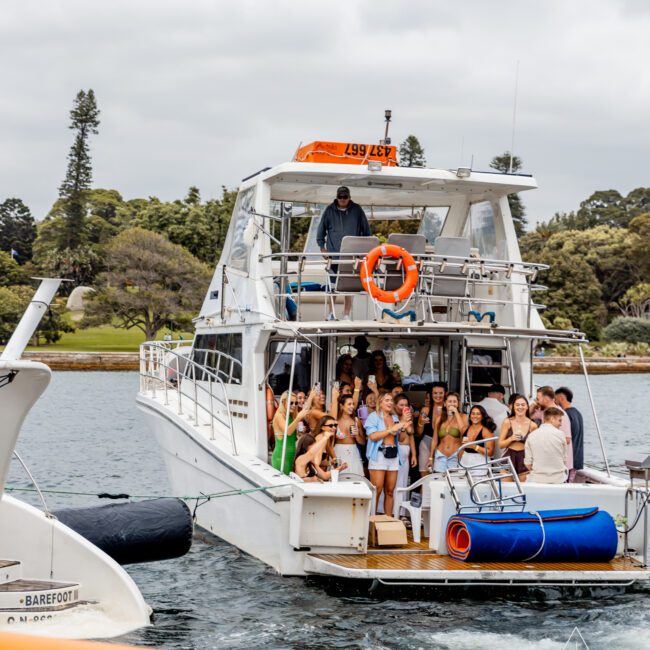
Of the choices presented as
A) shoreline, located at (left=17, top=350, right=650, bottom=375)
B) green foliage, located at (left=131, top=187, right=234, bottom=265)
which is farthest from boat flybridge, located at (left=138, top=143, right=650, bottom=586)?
green foliage, located at (left=131, top=187, right=234, bottom=265)

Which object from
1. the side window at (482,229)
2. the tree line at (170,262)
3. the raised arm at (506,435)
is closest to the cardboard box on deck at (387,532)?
the raised arm at (506,435)

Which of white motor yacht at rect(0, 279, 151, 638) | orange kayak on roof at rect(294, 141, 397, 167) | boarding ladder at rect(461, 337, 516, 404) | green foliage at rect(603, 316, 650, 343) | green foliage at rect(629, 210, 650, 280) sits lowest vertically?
white motor yacht at rect(0, 279, 151, 638)

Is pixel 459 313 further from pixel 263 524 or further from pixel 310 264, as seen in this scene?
pixel 263 524

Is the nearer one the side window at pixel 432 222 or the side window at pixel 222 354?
the side window at pixel 222 354

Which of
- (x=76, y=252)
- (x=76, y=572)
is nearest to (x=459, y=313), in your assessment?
(x=76, y=572)

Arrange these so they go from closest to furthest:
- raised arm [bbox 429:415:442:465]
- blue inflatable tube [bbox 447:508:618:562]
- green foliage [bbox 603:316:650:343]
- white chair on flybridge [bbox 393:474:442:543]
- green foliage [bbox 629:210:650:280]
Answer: blue inflatable tube [bbox 447:508:618:562]
white chair on flybridge [bbox 393:474:442:543]
raised arm [bbox 429:415:442:465]
green foliage [bbox 603:316:650:343]
green foliage [bbox 629:210:650:280]

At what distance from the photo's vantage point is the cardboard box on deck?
10680mm

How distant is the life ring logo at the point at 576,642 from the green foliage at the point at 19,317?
2113 inches

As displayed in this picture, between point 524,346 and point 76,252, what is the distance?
62.2 m

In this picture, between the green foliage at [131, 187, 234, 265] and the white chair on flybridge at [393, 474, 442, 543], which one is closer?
the white chair on flybridge at [393, 474, 442, 543]

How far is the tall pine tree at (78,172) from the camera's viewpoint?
71.8 meters

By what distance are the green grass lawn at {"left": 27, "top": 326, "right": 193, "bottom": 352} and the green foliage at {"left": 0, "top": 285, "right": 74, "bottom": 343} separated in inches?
30.3

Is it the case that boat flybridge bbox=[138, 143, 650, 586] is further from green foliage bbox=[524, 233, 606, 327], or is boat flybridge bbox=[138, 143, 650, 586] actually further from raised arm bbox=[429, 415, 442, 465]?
green foliage bbox=[524, 233, 606, 327]

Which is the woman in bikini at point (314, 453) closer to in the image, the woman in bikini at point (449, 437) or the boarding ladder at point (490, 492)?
the woman in bikini at point (449, 437)
